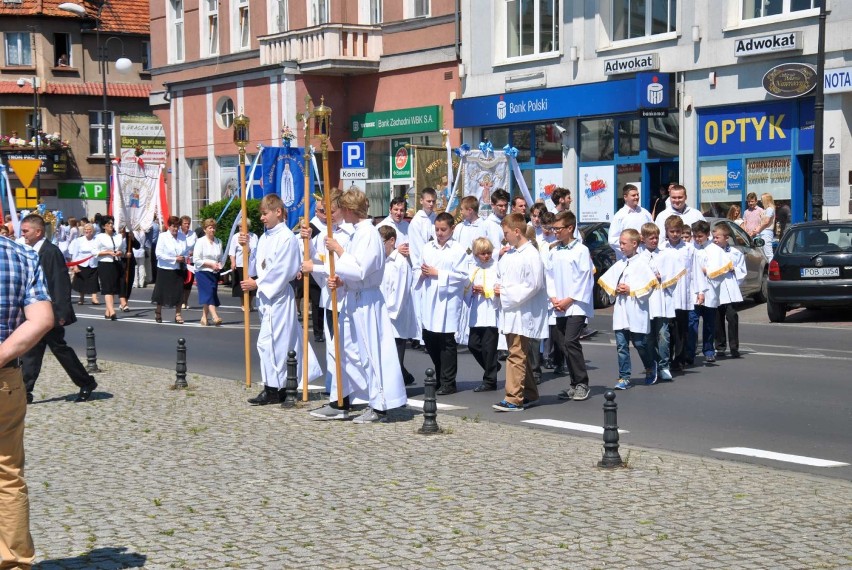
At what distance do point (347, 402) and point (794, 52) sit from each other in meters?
15.9

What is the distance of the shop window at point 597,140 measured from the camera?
1150 inches

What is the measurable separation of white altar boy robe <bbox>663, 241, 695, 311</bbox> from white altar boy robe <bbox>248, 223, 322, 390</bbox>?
13.7ft

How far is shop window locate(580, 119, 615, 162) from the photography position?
2922 cm

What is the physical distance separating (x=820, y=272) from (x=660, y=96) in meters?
8.83

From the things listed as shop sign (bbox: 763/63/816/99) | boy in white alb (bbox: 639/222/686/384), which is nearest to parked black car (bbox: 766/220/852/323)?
shop sign (bbox: 763/63/816/99)

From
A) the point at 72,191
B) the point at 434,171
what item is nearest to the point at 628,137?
the point at 434,171

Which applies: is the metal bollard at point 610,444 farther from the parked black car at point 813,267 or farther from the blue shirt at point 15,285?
the parked black car at point 813,267

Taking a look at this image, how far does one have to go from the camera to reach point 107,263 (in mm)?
24750

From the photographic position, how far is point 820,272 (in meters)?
19.4

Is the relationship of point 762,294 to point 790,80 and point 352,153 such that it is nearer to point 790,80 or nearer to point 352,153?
point 790,80

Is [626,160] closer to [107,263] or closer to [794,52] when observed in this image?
[794,52]

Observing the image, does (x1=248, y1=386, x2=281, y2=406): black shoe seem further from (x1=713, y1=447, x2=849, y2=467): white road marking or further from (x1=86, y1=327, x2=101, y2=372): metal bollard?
(x1=713, y1=447, x2=849, y2=467): white road marking

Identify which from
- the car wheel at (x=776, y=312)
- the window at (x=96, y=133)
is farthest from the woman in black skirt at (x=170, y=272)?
the window at (x=96, y=133)

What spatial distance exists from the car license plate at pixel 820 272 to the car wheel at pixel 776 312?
31.5 inches
